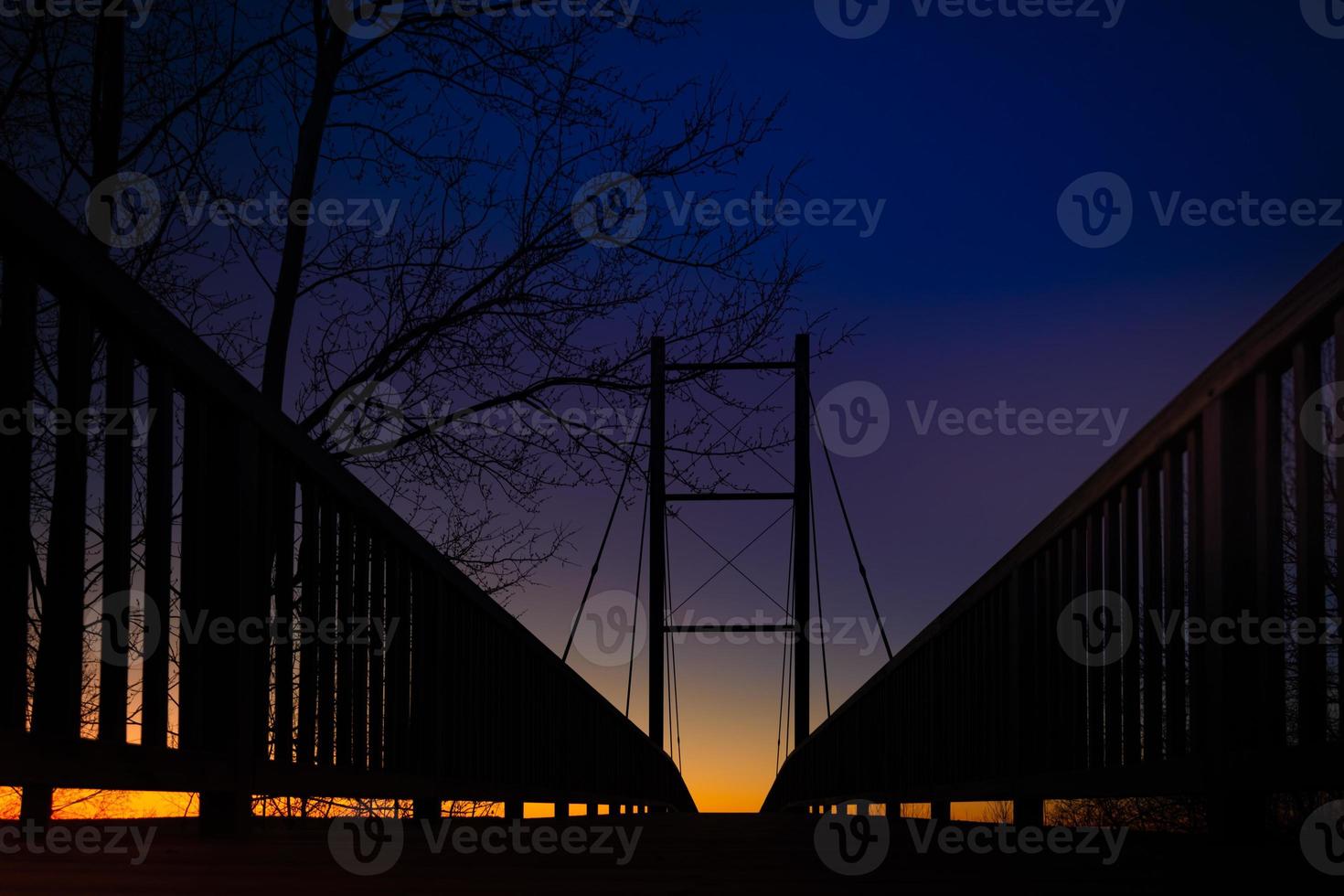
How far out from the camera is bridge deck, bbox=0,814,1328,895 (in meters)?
2.50

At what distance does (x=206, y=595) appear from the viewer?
3.36m

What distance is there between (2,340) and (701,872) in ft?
5.55

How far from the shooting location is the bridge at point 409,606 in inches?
98.3

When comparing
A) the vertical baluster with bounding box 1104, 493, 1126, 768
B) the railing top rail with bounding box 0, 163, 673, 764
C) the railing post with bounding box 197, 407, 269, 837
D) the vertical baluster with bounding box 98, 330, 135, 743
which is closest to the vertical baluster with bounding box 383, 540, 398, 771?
the railing top rail with bounding box 0, 163, 673, 764

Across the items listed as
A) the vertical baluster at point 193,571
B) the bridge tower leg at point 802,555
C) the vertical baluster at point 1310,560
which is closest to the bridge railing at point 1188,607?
the vertical baluster at point 1310,560

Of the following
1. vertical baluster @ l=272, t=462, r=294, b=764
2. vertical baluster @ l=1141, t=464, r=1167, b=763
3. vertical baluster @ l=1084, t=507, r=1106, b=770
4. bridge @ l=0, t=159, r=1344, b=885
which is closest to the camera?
bridge @ l=0, t=159, r=1344, b=885

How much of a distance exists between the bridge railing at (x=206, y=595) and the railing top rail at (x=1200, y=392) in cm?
217

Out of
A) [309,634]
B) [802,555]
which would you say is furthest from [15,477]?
[802,555]

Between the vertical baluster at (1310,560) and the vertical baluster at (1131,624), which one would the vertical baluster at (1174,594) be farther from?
the vertical baluster at (1310,560)

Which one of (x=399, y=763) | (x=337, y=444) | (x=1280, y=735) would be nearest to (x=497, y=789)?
(x=399, y=763)

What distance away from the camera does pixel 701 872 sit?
2955 mm

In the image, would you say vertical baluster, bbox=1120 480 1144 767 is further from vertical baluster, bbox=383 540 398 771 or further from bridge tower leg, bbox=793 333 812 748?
bridge tower leg, bbox=793 333 812 748

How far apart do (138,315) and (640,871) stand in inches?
60.1

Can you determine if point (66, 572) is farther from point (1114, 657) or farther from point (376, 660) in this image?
point (1114, 657)
